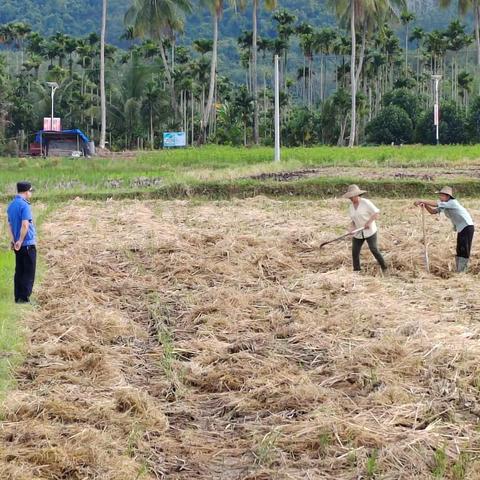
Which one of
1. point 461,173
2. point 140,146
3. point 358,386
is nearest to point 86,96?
point 140,146

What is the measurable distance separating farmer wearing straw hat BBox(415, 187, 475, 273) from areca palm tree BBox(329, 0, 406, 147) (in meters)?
29.3

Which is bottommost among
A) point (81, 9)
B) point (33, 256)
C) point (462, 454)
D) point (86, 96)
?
point (462, 454)

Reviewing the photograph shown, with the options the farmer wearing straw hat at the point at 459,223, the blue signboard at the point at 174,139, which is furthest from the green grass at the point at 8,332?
the blue signboard at the point at 174,139

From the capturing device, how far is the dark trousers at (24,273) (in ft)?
29.5

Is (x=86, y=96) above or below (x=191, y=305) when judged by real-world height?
above

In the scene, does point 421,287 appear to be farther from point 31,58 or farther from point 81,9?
point 81,9

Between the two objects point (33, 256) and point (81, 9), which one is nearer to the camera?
point (33, 256)

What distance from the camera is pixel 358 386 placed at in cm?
620

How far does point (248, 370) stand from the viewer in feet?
21.7

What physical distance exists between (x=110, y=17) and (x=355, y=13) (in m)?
53.4

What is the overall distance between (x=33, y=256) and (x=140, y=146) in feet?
148

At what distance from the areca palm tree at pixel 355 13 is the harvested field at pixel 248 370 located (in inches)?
1187

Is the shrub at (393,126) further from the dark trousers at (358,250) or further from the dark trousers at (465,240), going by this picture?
the dark trousers at (358,250)

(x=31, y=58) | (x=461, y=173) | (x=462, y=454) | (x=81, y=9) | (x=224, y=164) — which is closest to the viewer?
(x=462, y=454)
